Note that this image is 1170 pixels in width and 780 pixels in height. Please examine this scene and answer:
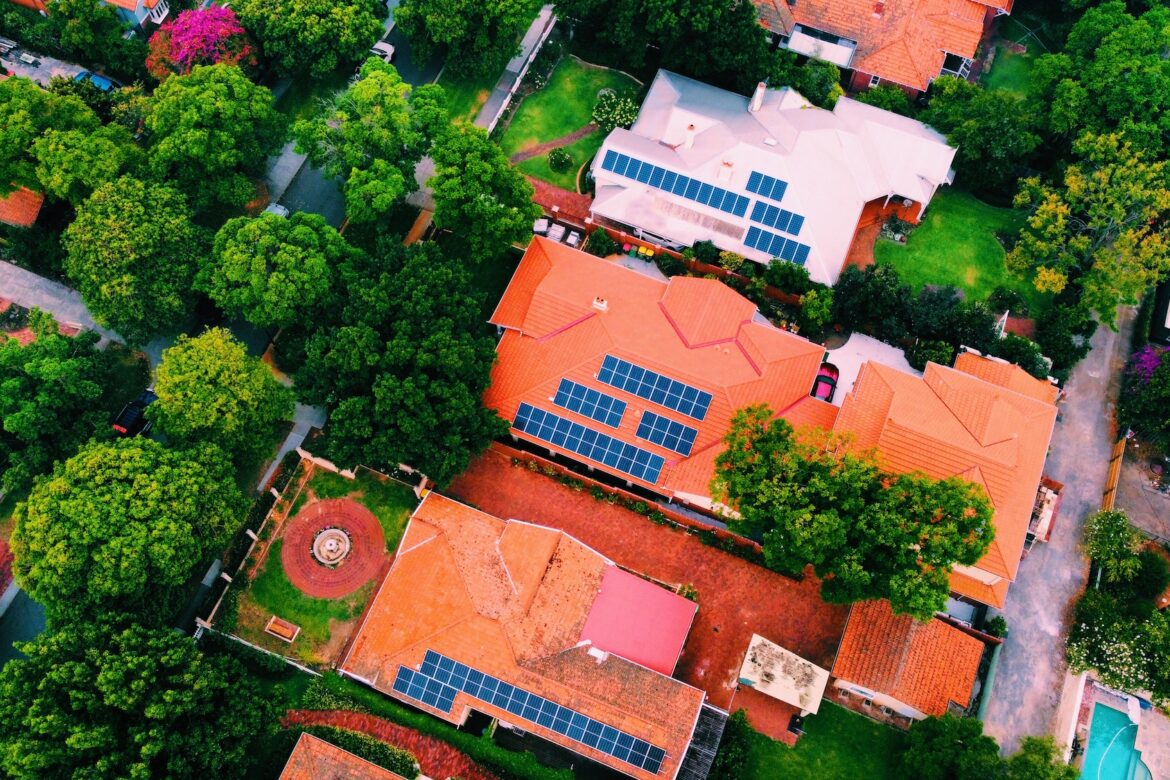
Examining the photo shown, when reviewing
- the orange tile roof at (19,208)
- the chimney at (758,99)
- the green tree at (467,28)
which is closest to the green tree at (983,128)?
the chimney at (758,99)

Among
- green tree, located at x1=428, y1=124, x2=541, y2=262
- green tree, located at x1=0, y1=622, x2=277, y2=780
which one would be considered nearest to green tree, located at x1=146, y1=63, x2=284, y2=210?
green tree, located at x1=428, y1=124, x2=541, y2=262

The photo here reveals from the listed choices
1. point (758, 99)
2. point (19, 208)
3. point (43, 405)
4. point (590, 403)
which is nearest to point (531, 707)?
point (590, 403)

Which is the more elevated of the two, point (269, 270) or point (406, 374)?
point (269, 270)

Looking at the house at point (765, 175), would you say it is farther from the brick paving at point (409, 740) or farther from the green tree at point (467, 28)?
the brick paving at point (409, 740)

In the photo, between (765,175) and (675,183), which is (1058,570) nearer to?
(765,175)

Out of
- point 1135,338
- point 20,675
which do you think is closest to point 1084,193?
point 1135,338

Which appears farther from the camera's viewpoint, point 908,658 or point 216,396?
point 216,396
